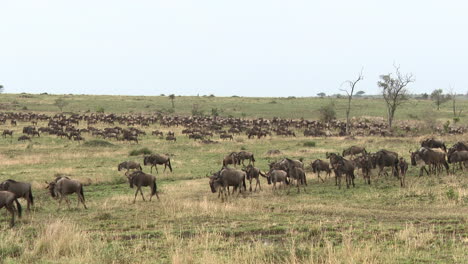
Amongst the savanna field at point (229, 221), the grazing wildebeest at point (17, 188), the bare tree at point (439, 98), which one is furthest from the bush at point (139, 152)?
the bare tree at point (439, 98)

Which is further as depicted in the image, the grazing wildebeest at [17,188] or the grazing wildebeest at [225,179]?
the grazing wildebeest at [225,179]

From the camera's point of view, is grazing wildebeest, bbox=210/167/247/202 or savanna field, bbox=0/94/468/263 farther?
grazing wildebeest, bbox=210/167/247/202

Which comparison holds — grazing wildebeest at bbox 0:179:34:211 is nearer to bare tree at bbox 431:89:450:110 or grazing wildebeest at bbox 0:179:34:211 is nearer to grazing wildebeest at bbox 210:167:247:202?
grazing wildebeest at bbox 210:167:247:202

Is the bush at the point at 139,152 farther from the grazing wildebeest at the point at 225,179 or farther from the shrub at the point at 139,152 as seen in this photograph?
the grazing wildebeest at the point at 225,179

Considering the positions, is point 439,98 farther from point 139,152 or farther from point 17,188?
point 17,188

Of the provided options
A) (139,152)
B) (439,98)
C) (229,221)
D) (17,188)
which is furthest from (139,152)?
(439,98)

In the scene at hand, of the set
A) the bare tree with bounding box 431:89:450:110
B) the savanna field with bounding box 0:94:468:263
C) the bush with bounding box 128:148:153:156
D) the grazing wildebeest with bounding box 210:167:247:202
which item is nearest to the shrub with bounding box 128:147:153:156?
the bush with bounding box 128:148:153:156

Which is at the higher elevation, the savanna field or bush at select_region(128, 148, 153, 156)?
the savanna field

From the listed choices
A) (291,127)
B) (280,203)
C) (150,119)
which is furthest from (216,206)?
(150,119)

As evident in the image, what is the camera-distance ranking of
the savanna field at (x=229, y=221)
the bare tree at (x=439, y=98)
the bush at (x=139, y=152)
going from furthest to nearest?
the bare tree at (x=439, y=98) < the bush at (x=139, y=152) < the savanna field at (x=229, y=221)

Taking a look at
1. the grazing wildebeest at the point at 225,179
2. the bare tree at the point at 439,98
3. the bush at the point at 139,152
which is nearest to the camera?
the grazing wildebeest at the point at 225,179

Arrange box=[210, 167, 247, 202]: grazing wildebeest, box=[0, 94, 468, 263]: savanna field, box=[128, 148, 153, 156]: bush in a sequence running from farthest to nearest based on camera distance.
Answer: box=[128, 148, 153, 156]: bush < box=[210, 167, 247, 202]: grazing wildebeest < box=[0, 94, 468, 263]: savanna field

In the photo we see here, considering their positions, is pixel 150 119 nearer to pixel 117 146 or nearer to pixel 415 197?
pixel 117 146

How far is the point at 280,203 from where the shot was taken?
15.8 meters
